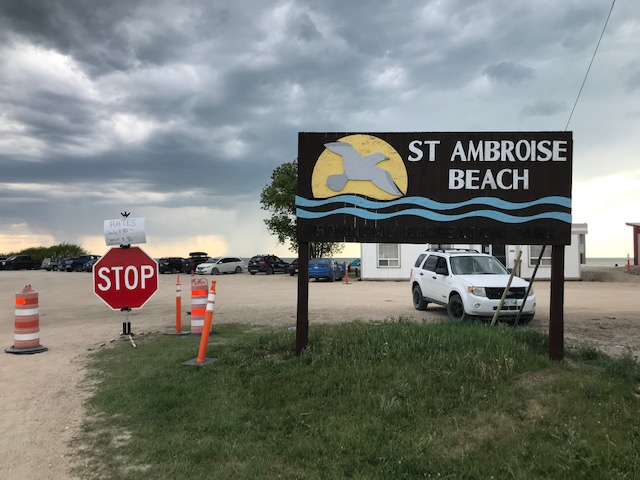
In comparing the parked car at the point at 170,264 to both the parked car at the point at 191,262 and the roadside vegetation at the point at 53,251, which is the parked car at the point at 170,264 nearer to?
the parked car at the point at 191,262

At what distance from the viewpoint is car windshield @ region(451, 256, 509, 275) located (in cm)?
1365

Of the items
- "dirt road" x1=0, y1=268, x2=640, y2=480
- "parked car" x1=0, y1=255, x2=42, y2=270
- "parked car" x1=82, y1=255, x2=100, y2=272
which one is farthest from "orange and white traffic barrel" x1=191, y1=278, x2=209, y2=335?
"parked car" x1=0, y1=255, x2=42, y2=270

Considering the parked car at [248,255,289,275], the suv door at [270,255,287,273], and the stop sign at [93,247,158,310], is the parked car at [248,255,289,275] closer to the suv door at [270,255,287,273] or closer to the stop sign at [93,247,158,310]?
the suv door at [270,255,287,273]

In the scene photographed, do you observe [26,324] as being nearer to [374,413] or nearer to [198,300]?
[198,300]

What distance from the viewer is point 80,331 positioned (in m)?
12.3

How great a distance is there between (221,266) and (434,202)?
36747 millimetres

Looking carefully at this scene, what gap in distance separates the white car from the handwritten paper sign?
32.2 meters

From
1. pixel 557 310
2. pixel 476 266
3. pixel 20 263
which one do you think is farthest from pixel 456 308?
pixel 20 263

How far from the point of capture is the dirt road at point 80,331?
17.5 ft

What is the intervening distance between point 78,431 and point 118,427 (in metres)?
0.41

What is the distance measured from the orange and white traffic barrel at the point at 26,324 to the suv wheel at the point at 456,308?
9.26 meters

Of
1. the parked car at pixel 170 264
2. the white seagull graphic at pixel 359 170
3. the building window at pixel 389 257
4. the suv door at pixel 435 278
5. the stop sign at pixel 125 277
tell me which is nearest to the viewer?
the white seagull graphic at pixel 359 170

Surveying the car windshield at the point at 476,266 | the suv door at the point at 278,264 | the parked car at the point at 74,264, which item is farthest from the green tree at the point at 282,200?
the car windshield at the point at 476,266

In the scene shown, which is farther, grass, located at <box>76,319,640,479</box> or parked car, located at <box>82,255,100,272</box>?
parked car, located at <box>82,255,100,272</box>
